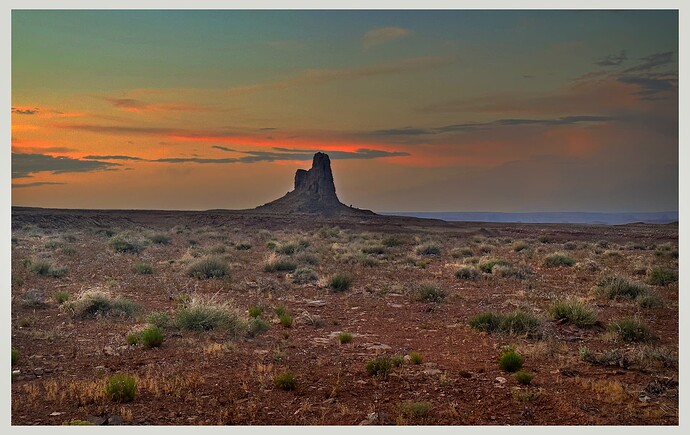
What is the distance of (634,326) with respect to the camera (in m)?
11.3

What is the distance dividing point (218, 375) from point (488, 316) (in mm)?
6497

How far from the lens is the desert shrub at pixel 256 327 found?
1156cm

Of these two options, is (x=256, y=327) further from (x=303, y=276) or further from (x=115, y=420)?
(x=303, y=276)

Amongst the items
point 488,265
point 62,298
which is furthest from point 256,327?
point 488,265

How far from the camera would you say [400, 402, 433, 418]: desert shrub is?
6.98m

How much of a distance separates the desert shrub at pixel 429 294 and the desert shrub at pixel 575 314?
145 inches

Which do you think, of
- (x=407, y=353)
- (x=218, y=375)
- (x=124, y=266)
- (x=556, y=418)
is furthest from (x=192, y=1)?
(x=124, y=266)

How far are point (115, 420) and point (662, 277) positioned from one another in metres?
Answer: 18.4

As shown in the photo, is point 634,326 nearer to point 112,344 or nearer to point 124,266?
point 112,344

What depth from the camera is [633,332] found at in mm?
11211

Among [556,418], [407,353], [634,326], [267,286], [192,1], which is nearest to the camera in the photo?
[556,418]

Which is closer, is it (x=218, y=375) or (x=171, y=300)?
(x=218, y=375)

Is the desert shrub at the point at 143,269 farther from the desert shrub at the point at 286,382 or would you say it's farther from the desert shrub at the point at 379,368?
the desert shrub at the point at 379,368

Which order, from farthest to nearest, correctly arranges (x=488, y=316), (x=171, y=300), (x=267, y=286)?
(x=267, y=286) < (x=171, y=300) < (x=488, y=316)
